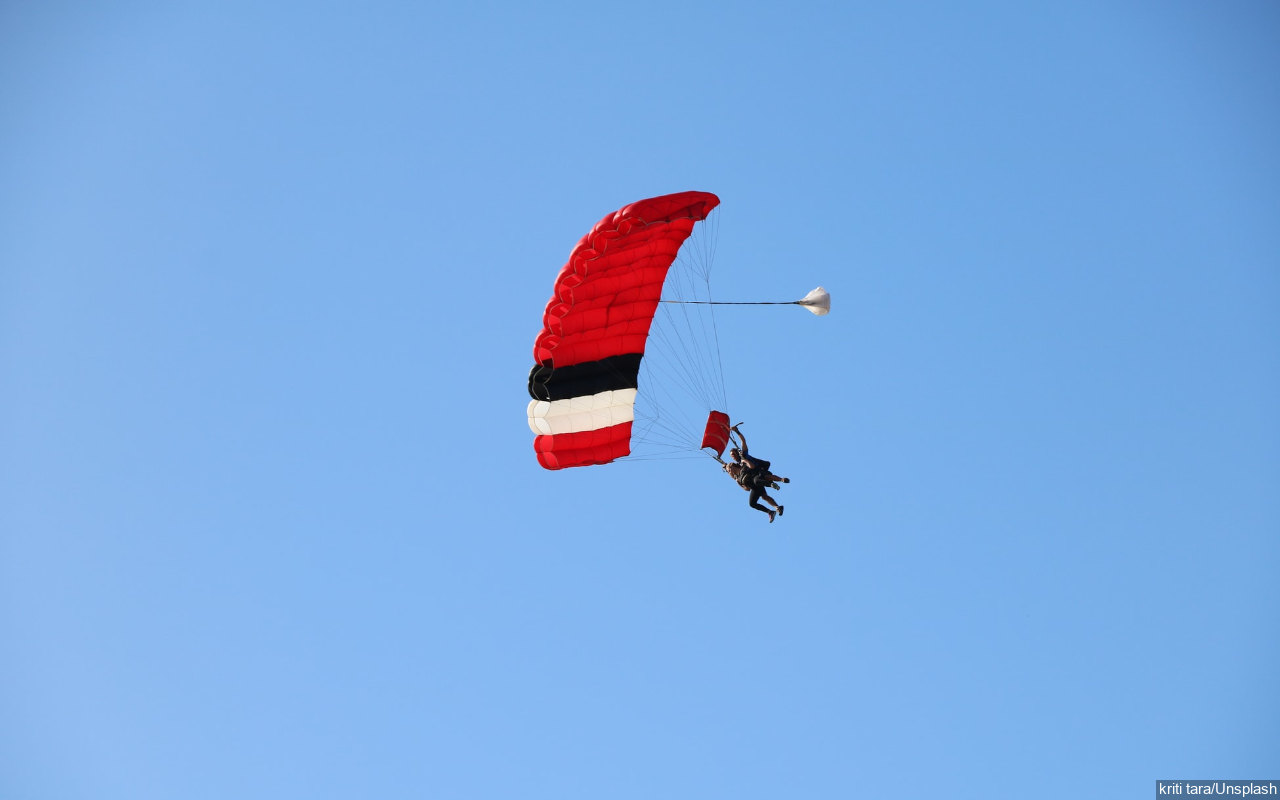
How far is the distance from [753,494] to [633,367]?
112 inches

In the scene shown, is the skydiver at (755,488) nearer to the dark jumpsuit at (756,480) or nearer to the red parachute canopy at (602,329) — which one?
the dark jumpsuit at (756,480)

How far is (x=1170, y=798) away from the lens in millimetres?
29875

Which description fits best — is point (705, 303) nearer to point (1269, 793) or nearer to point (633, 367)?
point (633, 367)

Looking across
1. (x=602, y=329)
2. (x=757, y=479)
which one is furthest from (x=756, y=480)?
(x=602, y=329)

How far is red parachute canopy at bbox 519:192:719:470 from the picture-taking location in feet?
49.0

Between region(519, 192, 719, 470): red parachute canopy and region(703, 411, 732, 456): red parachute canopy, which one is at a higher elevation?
region(519, 192, 719, 470): red parachute canopy

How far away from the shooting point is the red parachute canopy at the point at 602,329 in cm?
1494

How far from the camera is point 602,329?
53.3ft

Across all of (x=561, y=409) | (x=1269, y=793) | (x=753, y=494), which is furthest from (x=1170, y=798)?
(x=561, y=409)

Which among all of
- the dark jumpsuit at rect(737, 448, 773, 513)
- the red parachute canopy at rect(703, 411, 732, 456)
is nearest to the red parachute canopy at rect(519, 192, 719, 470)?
the red parachute canopy at rect(703, 411, 732, 456)

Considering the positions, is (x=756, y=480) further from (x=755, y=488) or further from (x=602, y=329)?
(x=602, y=329)

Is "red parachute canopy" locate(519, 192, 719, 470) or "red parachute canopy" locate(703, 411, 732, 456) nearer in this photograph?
"red parachute canopy" locate(519, 192, 719, 470)

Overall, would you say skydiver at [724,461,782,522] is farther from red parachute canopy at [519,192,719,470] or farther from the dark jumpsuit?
red parachute canopy at [519,192,719,470]

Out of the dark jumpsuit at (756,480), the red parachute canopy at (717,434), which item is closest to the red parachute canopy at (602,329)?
the red parachute canopy at (717,434)
